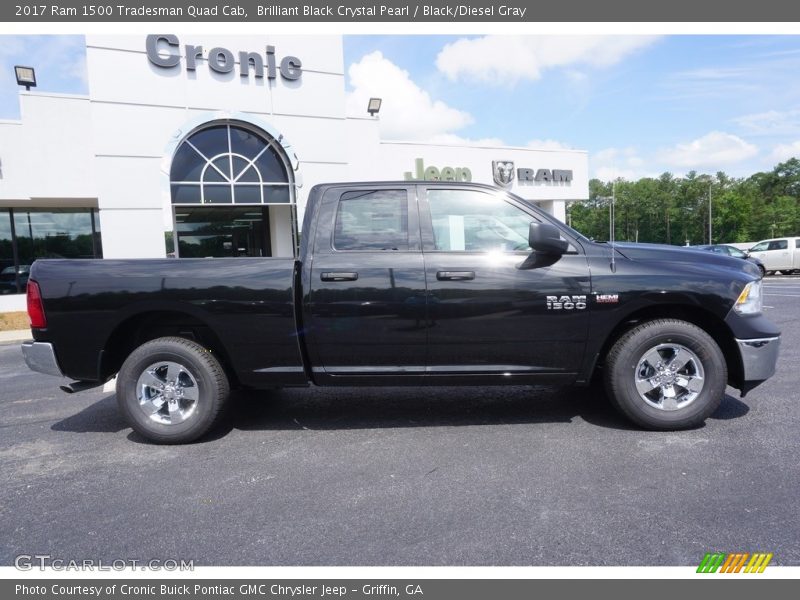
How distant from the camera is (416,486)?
328 cm

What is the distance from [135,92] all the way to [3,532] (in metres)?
12.9

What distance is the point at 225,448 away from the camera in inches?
160

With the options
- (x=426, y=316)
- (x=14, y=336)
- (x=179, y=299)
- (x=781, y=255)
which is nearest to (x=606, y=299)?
(x=426, y=316)

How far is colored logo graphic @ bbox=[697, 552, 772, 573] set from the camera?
244 centimetres

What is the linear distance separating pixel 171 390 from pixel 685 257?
13.9ft

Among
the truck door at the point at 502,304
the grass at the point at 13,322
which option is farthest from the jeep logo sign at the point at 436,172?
the truck door at the point at 502,304

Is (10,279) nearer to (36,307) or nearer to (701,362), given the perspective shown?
(36,307)

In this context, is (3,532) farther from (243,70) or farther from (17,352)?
(243,70)

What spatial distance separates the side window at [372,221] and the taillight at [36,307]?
2326mm

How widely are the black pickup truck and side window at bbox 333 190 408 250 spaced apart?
0.05 ft

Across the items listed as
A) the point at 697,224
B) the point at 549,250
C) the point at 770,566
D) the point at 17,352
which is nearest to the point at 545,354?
the point at 549,250

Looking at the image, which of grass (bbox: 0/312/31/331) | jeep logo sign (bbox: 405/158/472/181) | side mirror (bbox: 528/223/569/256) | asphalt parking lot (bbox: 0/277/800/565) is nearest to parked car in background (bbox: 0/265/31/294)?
grass (bbox: 0/312/31/331)

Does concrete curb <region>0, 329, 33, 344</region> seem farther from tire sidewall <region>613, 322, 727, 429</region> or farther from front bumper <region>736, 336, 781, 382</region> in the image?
front bumper <region>736, 336, 781, 382</region>

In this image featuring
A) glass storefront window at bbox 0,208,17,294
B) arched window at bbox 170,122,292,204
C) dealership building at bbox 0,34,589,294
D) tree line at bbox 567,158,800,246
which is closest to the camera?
dealership building at bbox 0,34,589,294
